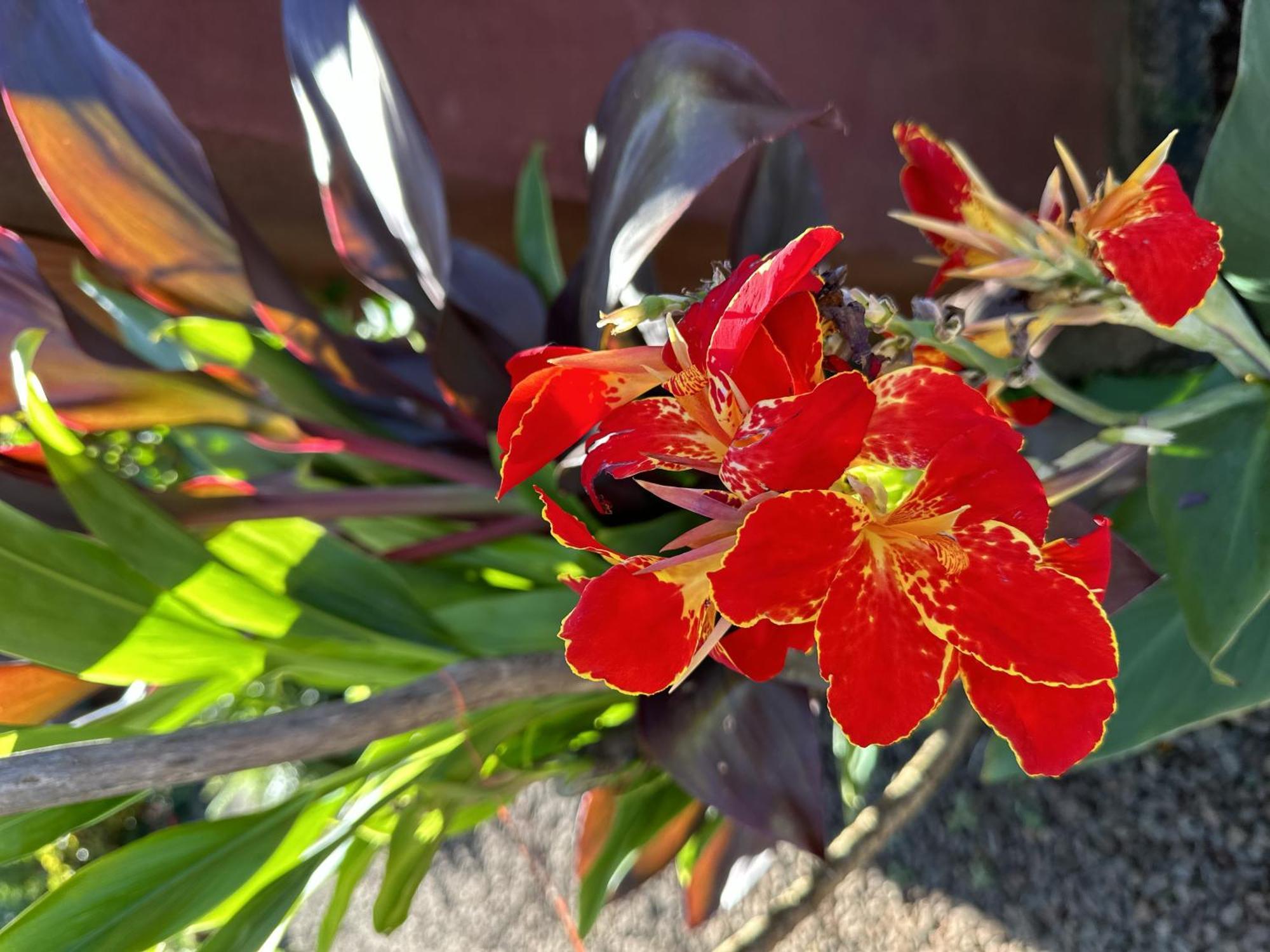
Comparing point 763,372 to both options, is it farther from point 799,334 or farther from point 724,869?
point 724,869

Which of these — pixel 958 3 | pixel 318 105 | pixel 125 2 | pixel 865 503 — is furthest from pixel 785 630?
pixel 958 3

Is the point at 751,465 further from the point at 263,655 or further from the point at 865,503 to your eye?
the point at 263,655

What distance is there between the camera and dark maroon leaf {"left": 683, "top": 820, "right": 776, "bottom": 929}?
0.92 metres

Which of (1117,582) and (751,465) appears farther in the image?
(1117,582)

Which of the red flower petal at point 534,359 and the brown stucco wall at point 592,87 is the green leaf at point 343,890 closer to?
the red flower petal at point 534,359

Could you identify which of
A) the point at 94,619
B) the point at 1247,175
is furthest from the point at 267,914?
the point at 1247,175

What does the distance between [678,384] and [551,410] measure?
0.04 m

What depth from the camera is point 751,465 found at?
269mm

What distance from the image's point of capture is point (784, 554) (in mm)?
265

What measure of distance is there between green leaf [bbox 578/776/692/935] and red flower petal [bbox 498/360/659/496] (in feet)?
2.00

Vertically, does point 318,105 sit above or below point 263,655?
above

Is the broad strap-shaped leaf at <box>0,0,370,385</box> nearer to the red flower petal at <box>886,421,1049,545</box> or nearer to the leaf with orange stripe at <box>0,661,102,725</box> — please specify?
the leaf with orange stripe at <box>0,661,102,725</box>

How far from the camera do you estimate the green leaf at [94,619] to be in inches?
18.8

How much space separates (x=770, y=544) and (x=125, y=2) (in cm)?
81
